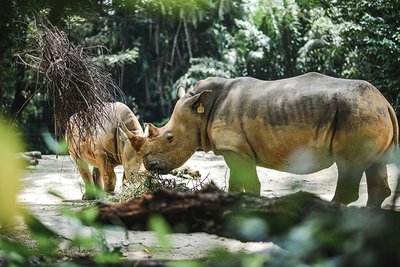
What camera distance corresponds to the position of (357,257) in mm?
750

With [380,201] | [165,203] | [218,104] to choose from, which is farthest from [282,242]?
[218,104]

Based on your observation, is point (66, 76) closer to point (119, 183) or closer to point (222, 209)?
point (222, 209)

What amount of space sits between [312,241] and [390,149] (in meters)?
4.36

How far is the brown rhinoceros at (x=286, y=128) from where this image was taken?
472cm

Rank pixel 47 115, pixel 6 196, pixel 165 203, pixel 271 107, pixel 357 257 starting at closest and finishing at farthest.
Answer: pixel 357 257, pixel 6 196, pixel 165 203, pixel 271 107, pixel 47 115

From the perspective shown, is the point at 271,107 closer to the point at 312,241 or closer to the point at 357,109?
the point at 357,109

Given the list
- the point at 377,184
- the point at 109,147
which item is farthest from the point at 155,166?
the point at 377,184

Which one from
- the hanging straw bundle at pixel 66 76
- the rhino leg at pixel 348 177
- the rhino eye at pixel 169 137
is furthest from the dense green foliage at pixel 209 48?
the hanging straw bundle at pixel 66 76

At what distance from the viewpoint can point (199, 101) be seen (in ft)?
18.1

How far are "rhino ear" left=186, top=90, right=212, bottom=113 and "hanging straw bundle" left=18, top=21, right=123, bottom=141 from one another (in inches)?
32.0

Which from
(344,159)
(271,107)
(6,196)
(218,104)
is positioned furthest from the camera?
(218,104)

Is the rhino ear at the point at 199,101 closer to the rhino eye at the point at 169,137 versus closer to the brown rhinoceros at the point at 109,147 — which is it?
the rhino eye at the point at 169,137

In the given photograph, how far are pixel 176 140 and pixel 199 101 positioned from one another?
0.44 m

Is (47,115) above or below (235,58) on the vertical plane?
below
